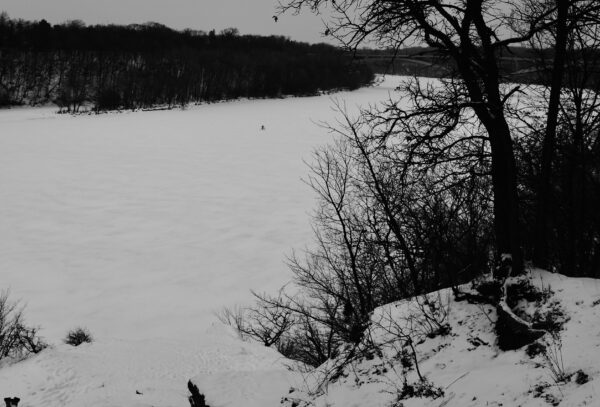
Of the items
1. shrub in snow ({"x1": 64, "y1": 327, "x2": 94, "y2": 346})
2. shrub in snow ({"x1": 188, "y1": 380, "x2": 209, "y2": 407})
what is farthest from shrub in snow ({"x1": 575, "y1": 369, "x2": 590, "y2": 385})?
shrub in snow ({"x1": 64, "y1": 327, "x2": 94, "y2": 346})

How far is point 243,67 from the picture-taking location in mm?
112812

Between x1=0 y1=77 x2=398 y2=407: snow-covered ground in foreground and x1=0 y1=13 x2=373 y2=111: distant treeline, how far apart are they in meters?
38.2

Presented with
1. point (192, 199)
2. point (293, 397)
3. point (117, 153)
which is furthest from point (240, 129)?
point (293, 397)

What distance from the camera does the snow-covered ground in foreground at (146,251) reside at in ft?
37.3

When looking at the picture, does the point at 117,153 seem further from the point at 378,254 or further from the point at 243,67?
the point at 243,67

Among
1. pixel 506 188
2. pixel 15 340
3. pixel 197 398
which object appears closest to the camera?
pixel 506 188

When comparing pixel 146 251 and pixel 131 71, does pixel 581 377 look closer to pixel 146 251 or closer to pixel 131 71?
pixel 146 251

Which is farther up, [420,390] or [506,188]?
[506,188]

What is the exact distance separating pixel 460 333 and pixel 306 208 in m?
27.8

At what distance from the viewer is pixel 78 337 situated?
16.1 meters

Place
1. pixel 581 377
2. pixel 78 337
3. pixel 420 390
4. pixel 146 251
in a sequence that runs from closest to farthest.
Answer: pixel 581 377, pixel 420 390, pixel 78 337, pixel 146 251

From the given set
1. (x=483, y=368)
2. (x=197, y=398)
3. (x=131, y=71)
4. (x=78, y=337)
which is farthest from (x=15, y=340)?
(x=131, y=71)

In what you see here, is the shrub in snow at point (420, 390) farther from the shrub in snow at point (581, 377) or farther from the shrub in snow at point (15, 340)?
the shrub in snow at point (15, 340)

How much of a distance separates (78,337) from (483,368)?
15561 mm
